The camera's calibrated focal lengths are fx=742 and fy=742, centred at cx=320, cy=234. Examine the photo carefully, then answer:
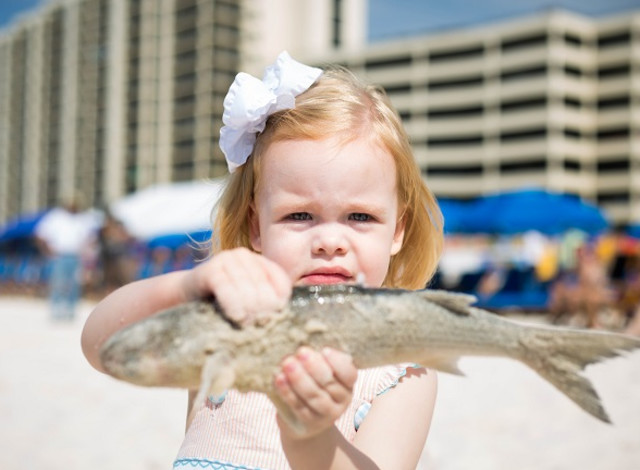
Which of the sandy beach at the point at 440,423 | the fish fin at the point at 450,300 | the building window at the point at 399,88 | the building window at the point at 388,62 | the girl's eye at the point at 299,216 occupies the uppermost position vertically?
the building window at the point at 388,62

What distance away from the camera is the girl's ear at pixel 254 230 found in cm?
250

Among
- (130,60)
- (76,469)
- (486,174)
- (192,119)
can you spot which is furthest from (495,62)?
(76,469)

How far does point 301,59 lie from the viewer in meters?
90.0

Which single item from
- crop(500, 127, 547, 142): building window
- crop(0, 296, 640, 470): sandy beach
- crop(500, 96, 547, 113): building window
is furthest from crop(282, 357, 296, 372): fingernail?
crop(500, 96, 547, 113): building window

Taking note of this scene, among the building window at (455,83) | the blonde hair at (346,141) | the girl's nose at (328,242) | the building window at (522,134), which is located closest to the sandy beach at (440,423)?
the blonde hair at (346,141)

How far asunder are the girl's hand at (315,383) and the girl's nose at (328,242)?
1.79 feet

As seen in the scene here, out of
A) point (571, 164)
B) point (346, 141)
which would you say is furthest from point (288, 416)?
point (571, 164)

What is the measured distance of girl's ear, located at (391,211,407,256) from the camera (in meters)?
2.58

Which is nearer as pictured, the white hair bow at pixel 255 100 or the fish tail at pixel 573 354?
the fish tail at pixel 573 354

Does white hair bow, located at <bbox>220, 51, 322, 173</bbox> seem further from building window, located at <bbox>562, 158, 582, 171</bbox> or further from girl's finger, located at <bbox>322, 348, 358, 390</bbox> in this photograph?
building window, located at <bbox>562, 158, 582, 171</bbox>

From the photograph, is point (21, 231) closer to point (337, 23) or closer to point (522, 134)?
point (522, 134)

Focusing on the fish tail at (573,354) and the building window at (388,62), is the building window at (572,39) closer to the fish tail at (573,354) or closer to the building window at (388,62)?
the building window at (388,62)

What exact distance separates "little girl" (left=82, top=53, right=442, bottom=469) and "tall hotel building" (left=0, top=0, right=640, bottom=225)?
2887 inches

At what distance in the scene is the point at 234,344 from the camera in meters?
1.57
